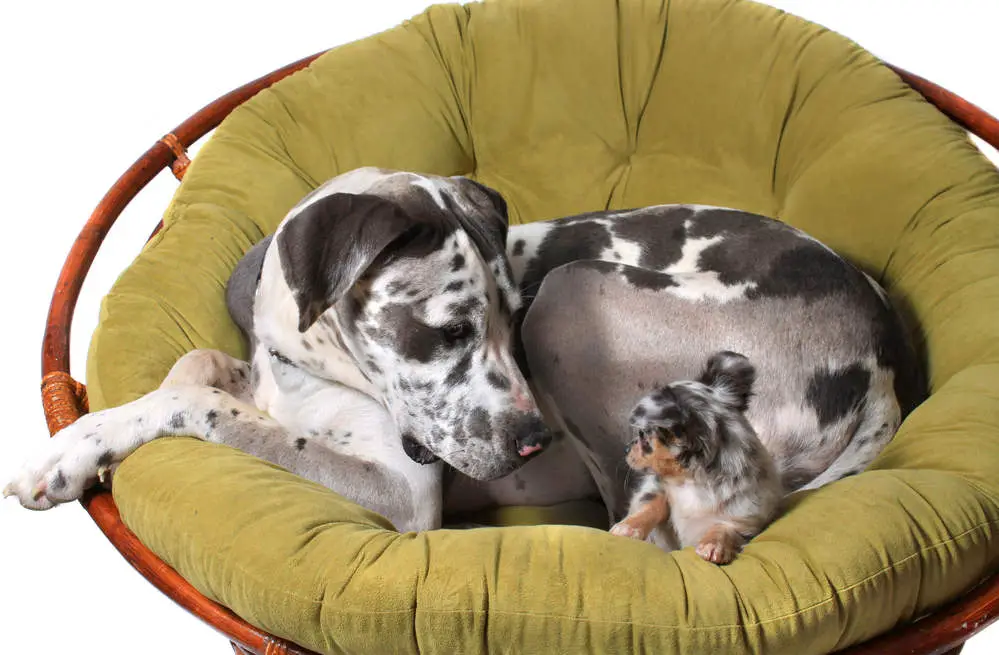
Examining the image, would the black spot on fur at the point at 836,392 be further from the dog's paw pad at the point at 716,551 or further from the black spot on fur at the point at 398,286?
the black spot on fur at the point at 398,286

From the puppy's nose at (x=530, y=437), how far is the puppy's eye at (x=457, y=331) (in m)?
0.24

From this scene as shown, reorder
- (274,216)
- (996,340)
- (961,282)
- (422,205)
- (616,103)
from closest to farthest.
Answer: (422,205), (996,340), (961,282), (274,216), (616,103)

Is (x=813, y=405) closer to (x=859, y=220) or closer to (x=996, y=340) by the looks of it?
(x=996, y=340)

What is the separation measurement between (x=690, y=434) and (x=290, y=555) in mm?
845

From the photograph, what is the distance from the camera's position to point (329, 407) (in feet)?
9.42

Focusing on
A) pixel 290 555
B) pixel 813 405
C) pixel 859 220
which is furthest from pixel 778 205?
pixel 290 555

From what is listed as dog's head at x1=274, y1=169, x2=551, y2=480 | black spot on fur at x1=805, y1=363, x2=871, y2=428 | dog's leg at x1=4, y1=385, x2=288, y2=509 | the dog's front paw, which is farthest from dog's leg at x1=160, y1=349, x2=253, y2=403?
black spot on fur at x1=805, y1=363, x2=871, y2=428

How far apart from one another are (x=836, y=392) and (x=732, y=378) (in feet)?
1.13

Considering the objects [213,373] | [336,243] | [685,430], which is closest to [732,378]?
[685,430]

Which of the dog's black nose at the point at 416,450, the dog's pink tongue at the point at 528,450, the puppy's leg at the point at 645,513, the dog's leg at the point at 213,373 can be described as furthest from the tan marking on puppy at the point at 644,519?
the dog's leg at the point at 213,373

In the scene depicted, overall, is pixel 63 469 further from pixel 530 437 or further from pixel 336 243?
pixel 530 437

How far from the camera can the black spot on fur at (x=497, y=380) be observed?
2.56 metres

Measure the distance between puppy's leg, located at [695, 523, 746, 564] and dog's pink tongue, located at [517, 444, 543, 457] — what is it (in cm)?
42

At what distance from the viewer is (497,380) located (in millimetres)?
2566
